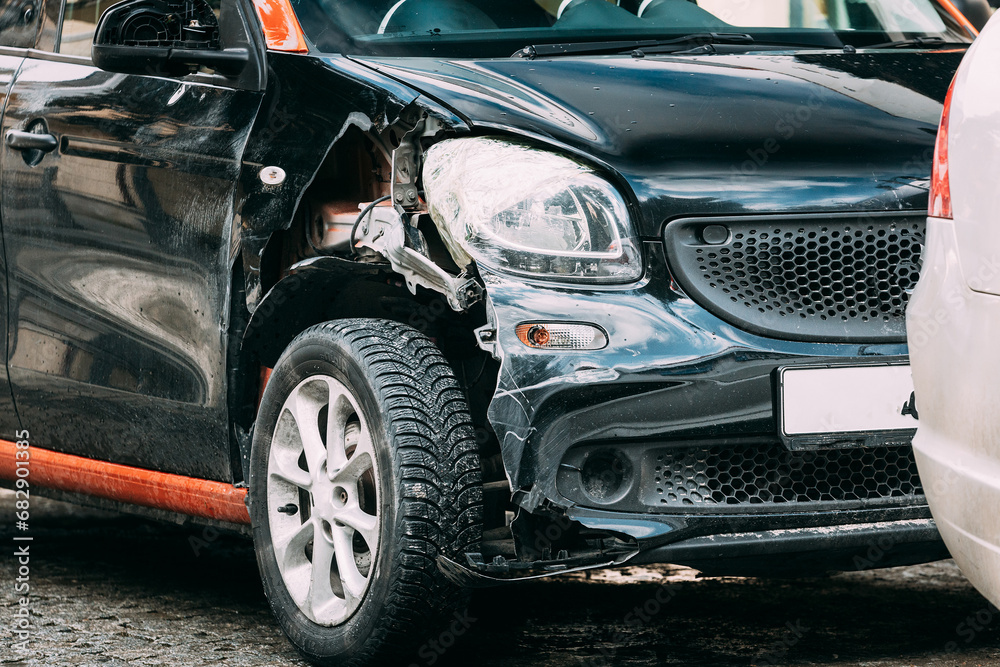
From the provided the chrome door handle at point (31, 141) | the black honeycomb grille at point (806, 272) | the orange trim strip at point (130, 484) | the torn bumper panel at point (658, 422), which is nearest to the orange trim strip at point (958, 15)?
the black honeycomb grille at point (806, 272)

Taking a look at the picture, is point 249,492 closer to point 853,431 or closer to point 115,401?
point 115,401

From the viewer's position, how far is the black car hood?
3.33 metres

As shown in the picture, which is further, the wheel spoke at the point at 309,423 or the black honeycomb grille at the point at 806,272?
the wheel spoke at the point at 309,423

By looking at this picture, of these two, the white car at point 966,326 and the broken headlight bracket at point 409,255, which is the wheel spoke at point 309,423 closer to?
the broken headlight bracket at point 409,255

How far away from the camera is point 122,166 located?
13.6 ft

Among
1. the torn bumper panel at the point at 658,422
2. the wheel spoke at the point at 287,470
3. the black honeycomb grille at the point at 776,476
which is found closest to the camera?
the torn bumper panel at the point at 658,422

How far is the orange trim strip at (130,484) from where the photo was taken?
3996mm

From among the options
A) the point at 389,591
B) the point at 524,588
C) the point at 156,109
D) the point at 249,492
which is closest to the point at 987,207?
the point at 389,591

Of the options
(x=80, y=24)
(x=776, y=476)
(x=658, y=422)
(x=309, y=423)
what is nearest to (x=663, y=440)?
(x=658, y=422)

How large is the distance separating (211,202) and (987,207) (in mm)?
1988

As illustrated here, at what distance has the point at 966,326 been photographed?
2.53m

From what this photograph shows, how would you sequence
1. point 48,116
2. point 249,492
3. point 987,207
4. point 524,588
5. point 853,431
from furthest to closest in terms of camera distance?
point 524,588 < point 48,116 < point 249,492 < point 853,431 < point 987,207

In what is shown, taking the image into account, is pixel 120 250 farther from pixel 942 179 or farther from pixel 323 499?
pixel 942 179

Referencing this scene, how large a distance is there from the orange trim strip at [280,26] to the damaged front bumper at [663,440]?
975 millimetres
